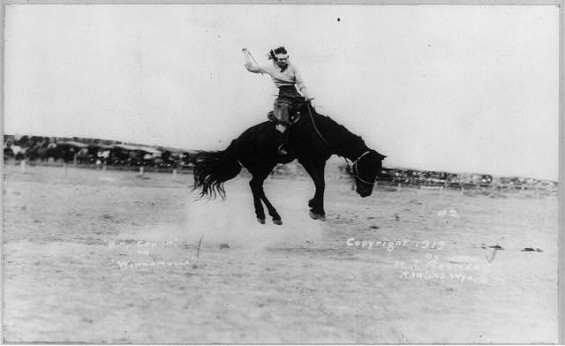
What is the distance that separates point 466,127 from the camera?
418 cm

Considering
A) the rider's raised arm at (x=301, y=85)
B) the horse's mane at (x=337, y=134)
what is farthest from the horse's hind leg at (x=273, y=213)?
the rider's raised arm at (x=301, y=85)

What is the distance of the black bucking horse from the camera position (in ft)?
13.4

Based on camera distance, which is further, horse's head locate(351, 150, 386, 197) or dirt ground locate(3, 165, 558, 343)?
horse's head locate(351, 150, 386, 197)

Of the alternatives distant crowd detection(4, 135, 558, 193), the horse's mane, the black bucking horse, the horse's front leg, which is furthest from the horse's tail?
the horse's mane

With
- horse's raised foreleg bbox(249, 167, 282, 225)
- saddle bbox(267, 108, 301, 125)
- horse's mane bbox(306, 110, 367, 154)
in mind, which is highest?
saddle bbox(267, 108, 301, 125)

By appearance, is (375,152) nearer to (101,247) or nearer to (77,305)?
(101,247)

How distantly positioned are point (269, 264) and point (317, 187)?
65 cm

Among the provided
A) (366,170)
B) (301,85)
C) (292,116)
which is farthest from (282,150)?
(366,170)

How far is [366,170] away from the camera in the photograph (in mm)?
4141

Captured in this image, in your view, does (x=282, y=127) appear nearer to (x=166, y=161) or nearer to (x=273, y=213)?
(x=273, y=213)

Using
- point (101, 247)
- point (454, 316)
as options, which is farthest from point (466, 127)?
point (101, 247)

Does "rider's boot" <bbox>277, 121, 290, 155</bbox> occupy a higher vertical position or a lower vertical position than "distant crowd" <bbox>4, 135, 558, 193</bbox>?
higher

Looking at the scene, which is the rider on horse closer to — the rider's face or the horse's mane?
the rider's face

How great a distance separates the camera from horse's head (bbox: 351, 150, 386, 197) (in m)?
4.12
